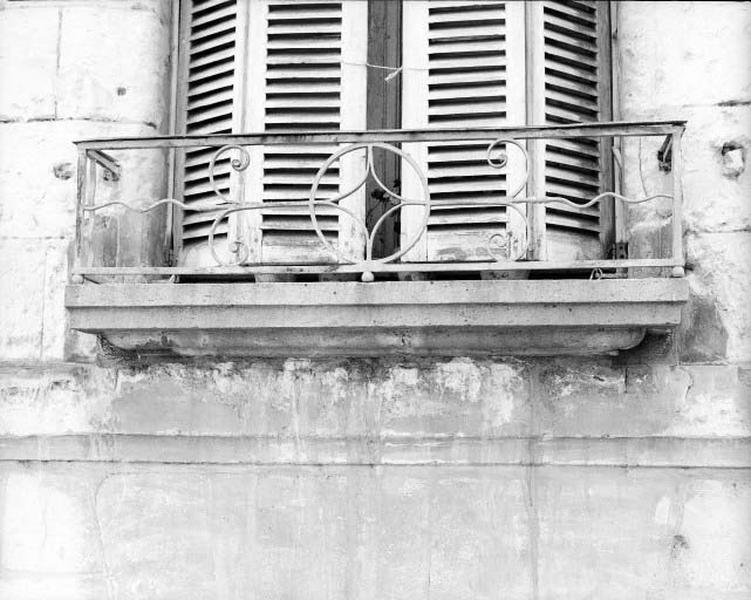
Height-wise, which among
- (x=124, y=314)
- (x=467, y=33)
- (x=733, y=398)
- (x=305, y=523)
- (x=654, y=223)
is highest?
(x=467, y=33)

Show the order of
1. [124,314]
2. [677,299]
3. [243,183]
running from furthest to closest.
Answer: [243,183], [124,314], [677,299]

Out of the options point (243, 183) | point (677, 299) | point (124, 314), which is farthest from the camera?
point (243, 183)

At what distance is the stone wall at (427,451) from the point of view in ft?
17.4

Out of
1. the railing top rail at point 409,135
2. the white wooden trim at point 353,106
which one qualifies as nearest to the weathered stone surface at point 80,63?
the railing top rail at point 409,135

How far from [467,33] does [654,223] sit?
4.71 ft

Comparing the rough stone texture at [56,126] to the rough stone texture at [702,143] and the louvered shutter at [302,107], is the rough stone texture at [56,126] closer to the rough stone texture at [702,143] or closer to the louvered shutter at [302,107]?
the louvered shutter at [302,107]

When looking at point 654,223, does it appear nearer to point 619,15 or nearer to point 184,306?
point 619,15

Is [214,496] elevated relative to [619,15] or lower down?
lower down

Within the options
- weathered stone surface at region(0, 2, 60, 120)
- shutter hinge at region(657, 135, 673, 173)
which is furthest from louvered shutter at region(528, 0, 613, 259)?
weathered stone surface at region(0, 2, 60, 120)

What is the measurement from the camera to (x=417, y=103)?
5.82 m

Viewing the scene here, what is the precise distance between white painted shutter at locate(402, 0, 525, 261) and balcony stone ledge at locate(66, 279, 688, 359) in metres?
0.54

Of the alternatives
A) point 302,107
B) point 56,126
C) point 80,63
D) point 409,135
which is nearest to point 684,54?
point 409,135

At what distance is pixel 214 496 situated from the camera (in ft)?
18.1

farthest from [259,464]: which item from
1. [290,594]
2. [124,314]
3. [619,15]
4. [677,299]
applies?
[619,15]
